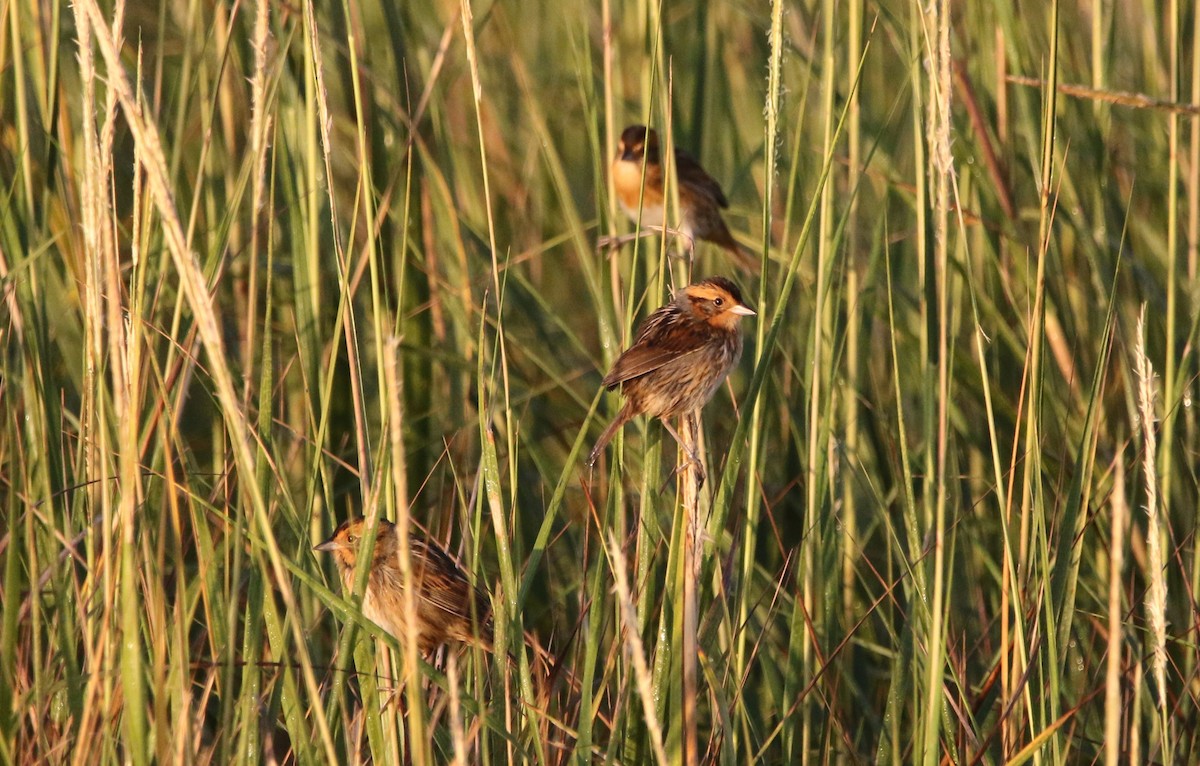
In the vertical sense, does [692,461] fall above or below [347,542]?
above

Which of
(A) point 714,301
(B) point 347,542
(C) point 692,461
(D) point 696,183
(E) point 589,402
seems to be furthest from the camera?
(D) point 696,183

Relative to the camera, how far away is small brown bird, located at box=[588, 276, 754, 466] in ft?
9.74


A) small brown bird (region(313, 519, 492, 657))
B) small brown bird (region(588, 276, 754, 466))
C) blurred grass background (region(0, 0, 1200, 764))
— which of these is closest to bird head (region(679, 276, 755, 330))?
small brown bird (region(588, 276, 754, 466))

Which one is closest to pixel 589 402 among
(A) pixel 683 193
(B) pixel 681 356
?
(A) pixel 683 193

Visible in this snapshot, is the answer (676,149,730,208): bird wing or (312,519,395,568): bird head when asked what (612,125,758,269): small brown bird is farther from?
(312,519,395,568): bird head

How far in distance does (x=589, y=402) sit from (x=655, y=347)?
3.65 feet

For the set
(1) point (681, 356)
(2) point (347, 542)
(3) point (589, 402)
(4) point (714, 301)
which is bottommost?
(2) point (347, 542)

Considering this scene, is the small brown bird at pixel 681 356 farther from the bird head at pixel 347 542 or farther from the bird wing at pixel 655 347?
→ the bird head at pixel 347 542

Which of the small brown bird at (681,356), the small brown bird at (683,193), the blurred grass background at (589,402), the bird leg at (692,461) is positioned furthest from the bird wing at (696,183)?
the bird leg at (692,461)

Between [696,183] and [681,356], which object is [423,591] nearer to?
[681,356]

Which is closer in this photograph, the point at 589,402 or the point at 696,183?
the point at 589,402

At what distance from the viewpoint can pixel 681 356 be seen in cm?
312

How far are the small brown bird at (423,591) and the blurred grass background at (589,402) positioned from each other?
0.43 ft

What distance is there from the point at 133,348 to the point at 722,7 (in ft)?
11.5
